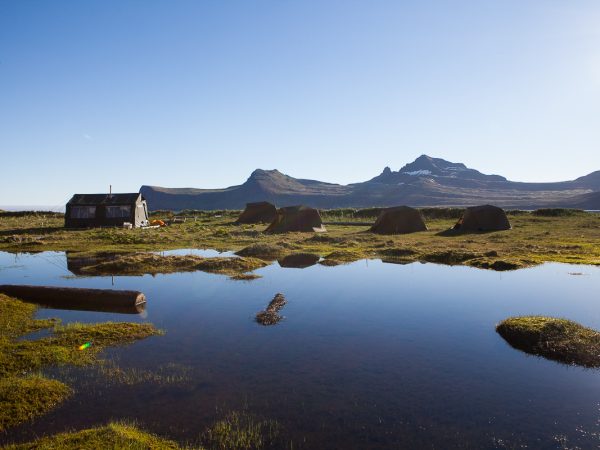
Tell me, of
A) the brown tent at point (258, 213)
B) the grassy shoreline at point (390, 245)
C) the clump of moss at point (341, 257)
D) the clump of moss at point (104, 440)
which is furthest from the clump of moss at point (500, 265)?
the brown tent at point (258, 213)

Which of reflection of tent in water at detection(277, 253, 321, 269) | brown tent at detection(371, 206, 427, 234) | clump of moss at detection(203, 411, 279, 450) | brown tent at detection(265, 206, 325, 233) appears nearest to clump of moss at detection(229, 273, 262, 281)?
reflection of tent in water at detection(277, 253, 321, 269)

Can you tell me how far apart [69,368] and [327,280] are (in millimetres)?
16476

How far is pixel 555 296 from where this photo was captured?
21438 mm

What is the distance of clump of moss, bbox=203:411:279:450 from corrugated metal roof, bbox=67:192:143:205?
5841 cm

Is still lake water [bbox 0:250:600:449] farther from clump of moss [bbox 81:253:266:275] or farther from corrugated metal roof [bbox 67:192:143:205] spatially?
corrugated metal roof [bbox 67:192:143:205]

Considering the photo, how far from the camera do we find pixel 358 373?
12422 millimetres

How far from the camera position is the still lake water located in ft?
30.8

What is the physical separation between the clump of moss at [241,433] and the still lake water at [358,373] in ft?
1.03

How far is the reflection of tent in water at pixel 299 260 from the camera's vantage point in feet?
106

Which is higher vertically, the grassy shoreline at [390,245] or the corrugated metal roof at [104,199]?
the corrugated metal roof at [104,199]

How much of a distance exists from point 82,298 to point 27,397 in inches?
405

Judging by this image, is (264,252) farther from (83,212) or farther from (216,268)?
(83,212)

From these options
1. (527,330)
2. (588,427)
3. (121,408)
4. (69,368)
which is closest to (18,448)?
(121,408)

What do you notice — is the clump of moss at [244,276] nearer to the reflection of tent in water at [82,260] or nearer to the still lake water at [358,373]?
the still lake water at [358,373]
